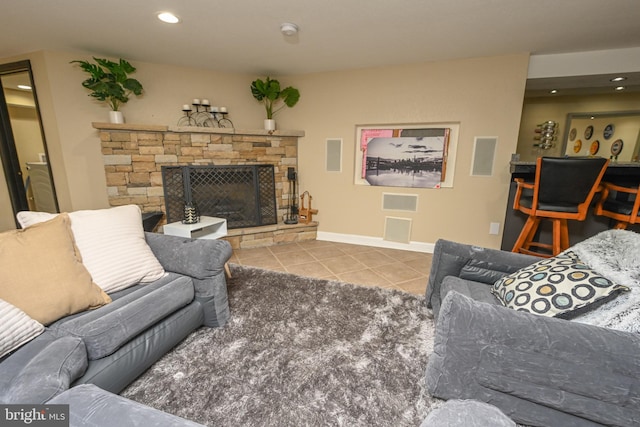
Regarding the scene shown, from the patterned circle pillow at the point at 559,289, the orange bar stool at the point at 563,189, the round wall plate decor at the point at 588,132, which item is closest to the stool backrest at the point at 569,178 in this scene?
the orange bar stool at the point at 563,189

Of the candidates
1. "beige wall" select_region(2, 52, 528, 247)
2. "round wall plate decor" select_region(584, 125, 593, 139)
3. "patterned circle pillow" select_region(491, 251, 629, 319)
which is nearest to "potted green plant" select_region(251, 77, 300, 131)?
"beige wall" select_region(2, 52, 528, 247)

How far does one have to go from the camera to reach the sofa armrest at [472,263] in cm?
165

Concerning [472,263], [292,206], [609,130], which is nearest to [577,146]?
[609,130]

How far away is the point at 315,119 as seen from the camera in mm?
3535

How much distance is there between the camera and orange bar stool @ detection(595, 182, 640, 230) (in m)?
2.04

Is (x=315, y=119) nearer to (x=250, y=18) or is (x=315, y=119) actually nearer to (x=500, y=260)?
(x=250, y=18)

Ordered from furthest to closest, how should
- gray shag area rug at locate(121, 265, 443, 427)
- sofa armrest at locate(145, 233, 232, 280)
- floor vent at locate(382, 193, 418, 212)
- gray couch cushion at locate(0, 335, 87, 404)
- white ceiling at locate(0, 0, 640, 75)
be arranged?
floor vent at locate(382, 193, 418, 212) < white ceiling at locate(0, 0, 640, 75) < sofa armrest at locate(145, 233, 232, 280) < gray shag area rug at locate(121, 265, 443, 427) < gray couch cushion at locate(0, 335, 87, 404)

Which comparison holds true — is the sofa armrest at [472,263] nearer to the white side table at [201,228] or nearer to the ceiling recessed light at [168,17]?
the white side table at [201,228]

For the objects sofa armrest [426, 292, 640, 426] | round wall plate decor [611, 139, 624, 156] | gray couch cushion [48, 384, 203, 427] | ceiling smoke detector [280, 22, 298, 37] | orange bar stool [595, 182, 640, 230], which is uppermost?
ceiling smoke detector [280, 22, 298, 37]

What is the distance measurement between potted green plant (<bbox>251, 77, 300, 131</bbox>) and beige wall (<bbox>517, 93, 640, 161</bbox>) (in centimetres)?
427

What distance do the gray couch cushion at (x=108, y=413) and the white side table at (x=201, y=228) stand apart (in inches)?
64.0

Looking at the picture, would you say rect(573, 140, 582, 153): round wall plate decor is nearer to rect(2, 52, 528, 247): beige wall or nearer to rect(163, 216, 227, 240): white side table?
rect(2, 52, 528, 247): beige wall

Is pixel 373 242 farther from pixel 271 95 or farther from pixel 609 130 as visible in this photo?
pixel 609 130

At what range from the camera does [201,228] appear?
8.80 feet
